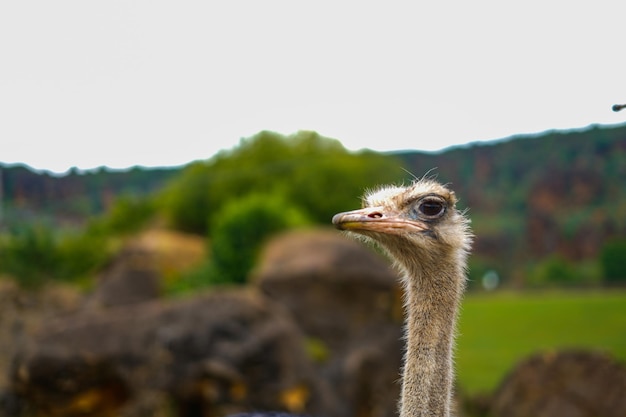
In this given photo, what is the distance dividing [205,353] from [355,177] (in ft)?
15.3

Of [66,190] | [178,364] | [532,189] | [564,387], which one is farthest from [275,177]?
[564,387]

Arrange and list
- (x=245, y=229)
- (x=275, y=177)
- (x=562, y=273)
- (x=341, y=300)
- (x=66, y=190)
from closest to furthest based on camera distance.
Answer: (x=562, y=273) → (x=66, y=190) → (x=341, y=300) → (x=245, y=229) → (x=275, y=177)

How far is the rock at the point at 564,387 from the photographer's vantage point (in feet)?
20.7

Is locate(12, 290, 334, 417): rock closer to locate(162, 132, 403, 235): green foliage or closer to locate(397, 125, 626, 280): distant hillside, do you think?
locate(397, 125, 626, 280): distant hillside

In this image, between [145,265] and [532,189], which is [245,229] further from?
[532,189]

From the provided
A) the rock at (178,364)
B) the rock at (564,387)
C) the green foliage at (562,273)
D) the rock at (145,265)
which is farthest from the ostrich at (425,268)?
the rock at (145,265)

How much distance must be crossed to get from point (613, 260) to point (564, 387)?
1.06 meters

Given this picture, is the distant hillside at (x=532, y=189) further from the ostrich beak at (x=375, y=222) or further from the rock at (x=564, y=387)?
the ostrich beak at (x=375, y=222)

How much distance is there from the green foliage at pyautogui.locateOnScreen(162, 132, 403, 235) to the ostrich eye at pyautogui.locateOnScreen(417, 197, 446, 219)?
764 centimetres

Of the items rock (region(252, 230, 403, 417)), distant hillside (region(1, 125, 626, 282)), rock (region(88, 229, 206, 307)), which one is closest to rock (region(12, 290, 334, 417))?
rock (region(252, 230, 403, 417))

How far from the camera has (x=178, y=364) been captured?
6.16 meters

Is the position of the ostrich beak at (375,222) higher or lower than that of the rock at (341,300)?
higher

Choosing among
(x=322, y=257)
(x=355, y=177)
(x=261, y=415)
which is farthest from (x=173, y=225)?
(x=261, y=415)

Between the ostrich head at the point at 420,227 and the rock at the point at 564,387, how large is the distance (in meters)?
4.41
